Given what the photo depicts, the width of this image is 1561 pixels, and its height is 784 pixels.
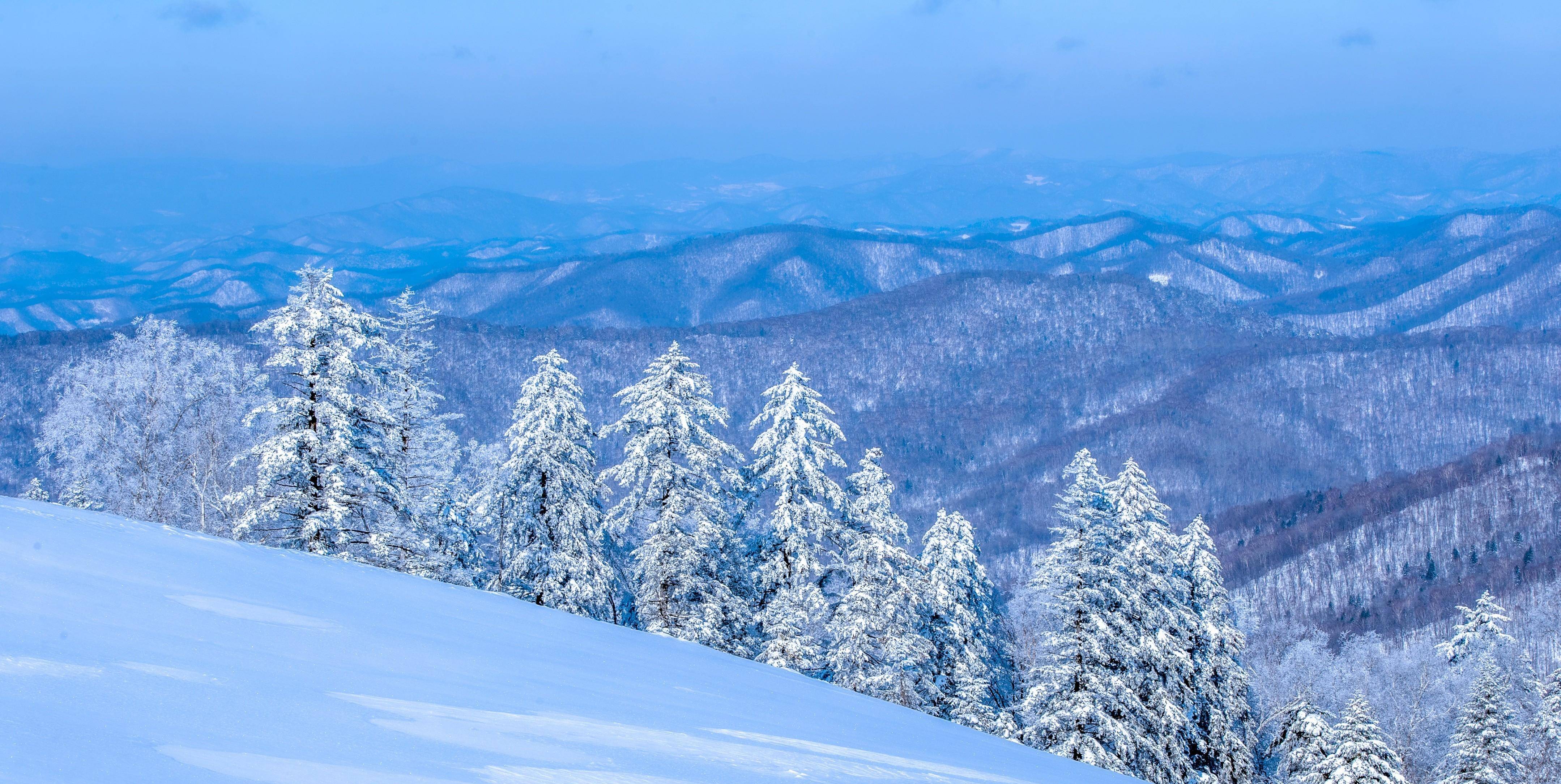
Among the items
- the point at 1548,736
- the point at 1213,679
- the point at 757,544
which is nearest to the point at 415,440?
the point at 757,544

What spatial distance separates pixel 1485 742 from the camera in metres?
26.7

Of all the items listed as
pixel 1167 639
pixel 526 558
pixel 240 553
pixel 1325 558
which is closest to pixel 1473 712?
pixel 1167 639

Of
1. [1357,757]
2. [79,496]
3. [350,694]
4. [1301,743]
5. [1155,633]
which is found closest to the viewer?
[350,694]

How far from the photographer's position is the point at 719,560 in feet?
72.1

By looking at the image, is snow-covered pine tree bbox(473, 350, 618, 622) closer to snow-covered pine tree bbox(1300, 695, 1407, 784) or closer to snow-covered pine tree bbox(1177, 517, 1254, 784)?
snow-covered pine tree bbox(1177, 517, 1254, 784)

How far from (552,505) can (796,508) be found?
5.99 meters

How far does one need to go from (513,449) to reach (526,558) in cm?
263

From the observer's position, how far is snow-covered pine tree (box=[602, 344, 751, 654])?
20.0 metres

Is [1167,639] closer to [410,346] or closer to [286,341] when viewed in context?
[286,341]

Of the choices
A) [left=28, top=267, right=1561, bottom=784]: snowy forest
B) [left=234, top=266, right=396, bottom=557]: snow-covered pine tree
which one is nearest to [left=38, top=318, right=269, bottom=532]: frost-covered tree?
[left=28, top=267, right=1561, bottom=784]: snowy forest

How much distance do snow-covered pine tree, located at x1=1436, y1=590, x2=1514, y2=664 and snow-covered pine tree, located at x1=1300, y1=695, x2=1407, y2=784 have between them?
72.2 m

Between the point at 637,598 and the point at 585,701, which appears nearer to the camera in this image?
the point at 585,701

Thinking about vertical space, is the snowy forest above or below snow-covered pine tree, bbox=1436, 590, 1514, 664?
above

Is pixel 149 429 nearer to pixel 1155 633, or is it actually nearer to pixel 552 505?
pixel 552 505
